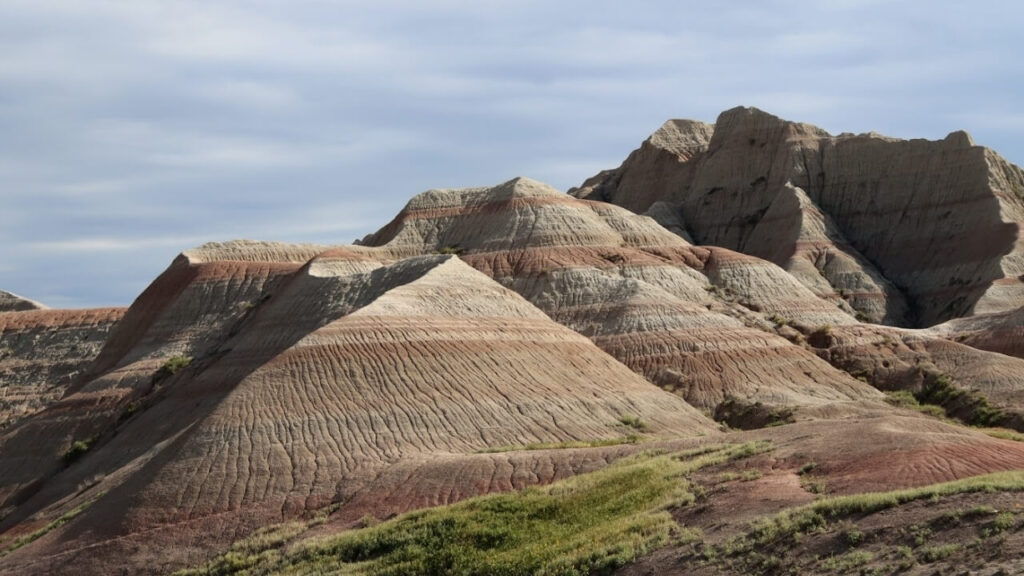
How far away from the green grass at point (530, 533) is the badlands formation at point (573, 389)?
16 centimetres

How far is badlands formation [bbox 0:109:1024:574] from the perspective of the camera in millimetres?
36062

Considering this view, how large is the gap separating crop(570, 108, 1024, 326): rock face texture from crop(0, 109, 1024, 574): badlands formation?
370 millimetres

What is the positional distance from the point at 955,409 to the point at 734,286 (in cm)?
2559

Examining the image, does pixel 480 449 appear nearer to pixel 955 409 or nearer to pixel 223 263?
pixel 955 409

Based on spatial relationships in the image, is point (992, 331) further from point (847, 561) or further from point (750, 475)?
point (847, 561)

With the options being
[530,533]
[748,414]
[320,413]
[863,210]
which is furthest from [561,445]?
[863,210]

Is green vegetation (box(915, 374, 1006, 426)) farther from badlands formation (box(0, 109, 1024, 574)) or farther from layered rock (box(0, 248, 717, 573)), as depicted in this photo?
layered rock (box(0, 248, 717, 573))

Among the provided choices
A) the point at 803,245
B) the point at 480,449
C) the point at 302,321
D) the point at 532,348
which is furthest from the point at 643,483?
the point at 803,245

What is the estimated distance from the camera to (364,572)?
135 ft

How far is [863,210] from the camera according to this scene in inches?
5723

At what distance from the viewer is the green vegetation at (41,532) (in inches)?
2365

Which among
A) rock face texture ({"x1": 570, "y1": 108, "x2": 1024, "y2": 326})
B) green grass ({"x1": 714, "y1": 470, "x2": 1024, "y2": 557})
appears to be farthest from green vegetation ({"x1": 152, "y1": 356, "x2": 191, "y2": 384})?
green grass ({"x1": 714, "y1": 470, "x2": 1024, "y2": 557})

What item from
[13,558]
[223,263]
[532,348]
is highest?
[223,263]

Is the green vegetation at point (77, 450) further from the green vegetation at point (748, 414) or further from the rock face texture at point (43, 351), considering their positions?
the green vegetation at point (748, 414)
